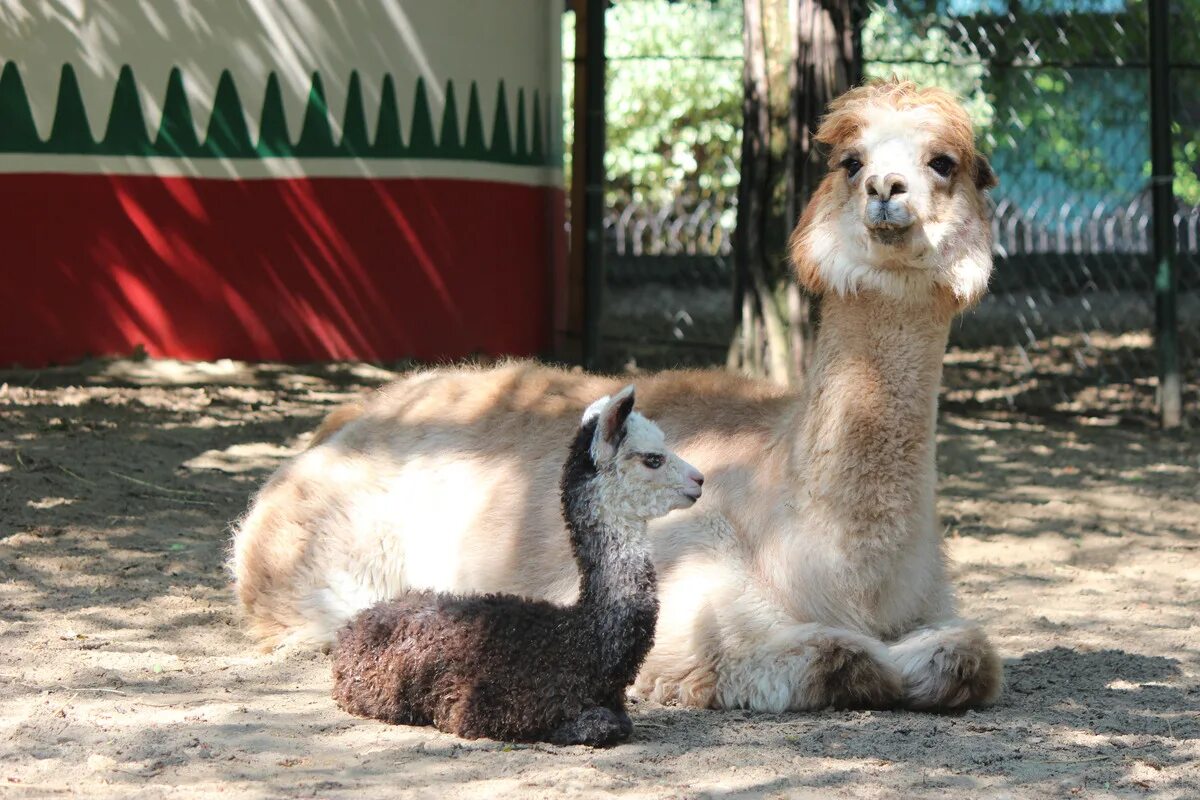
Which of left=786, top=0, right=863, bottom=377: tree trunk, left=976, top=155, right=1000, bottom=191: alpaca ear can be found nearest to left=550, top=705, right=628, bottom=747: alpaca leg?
left=976, top=155, right=1000, bottom=191: alpaca ear

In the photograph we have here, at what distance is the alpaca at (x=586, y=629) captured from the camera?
156 inches

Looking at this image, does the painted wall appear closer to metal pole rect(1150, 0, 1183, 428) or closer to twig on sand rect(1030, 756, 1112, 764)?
metal pole rect(1150, 0, 1183, 428)

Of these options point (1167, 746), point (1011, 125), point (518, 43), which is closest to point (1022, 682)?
point (1167, 746)

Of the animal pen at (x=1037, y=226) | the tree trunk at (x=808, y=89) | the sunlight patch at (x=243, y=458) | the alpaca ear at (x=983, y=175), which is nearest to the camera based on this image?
the alpaca ear at (x=983, y=175)

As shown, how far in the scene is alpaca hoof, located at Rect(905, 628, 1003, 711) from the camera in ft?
14.6

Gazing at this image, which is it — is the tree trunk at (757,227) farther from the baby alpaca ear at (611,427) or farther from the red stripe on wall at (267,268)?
the red stripe on wall at (267,268)

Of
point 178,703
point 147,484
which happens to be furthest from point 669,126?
point 178,703

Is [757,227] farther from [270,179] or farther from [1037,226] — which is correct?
[1037,226]

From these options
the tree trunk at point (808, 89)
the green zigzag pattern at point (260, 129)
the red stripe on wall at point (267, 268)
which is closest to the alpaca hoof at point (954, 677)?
the tree trunk at point (808, 89)

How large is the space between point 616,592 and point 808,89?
12.3 feet

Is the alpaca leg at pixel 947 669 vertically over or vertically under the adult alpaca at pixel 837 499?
under

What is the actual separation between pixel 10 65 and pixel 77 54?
387mm

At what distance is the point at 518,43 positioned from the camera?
11367 millimetres

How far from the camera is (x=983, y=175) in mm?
4887
